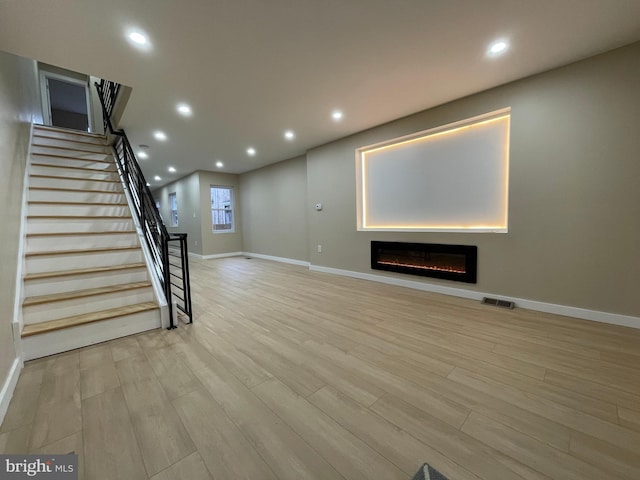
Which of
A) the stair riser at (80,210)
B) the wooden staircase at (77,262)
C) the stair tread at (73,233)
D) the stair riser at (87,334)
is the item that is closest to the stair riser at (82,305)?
the wooden staircase at (77,262)

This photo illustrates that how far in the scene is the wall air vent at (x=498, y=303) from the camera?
9.63ft

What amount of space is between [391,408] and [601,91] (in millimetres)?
3442

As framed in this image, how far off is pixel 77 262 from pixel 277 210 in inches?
173

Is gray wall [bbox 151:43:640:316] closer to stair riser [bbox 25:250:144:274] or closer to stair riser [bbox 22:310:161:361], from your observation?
stair riser [bbox 22:310:161:361]

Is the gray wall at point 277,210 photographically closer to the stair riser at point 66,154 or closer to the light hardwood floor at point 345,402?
the stair riser at point 66,154

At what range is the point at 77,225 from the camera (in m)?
3.01

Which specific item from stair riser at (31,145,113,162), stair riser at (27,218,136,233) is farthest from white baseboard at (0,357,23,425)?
stair riser at (31,145,113,162)

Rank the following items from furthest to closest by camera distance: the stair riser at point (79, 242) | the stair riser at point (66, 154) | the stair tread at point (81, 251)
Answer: the stair riser at point (66, 154) < the stair riser at point (79, 242) < the stair tread at point (81, 251)

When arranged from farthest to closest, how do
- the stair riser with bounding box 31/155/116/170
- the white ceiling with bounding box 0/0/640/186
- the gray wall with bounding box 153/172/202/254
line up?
the gray wall with bounding box 153/172/202/254 < the stair riser with bounding box 31/155/116/170 < the white ceiling with bounding box 0/0/640/186

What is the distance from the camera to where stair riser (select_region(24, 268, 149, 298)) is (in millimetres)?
2327

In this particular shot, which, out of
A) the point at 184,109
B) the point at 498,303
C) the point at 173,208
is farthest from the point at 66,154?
the point at 498,303

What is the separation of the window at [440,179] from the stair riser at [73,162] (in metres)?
4.20

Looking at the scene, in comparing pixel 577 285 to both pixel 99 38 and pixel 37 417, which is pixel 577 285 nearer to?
pixel 37 417

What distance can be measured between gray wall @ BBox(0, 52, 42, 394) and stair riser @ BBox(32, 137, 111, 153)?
2.21 ft
